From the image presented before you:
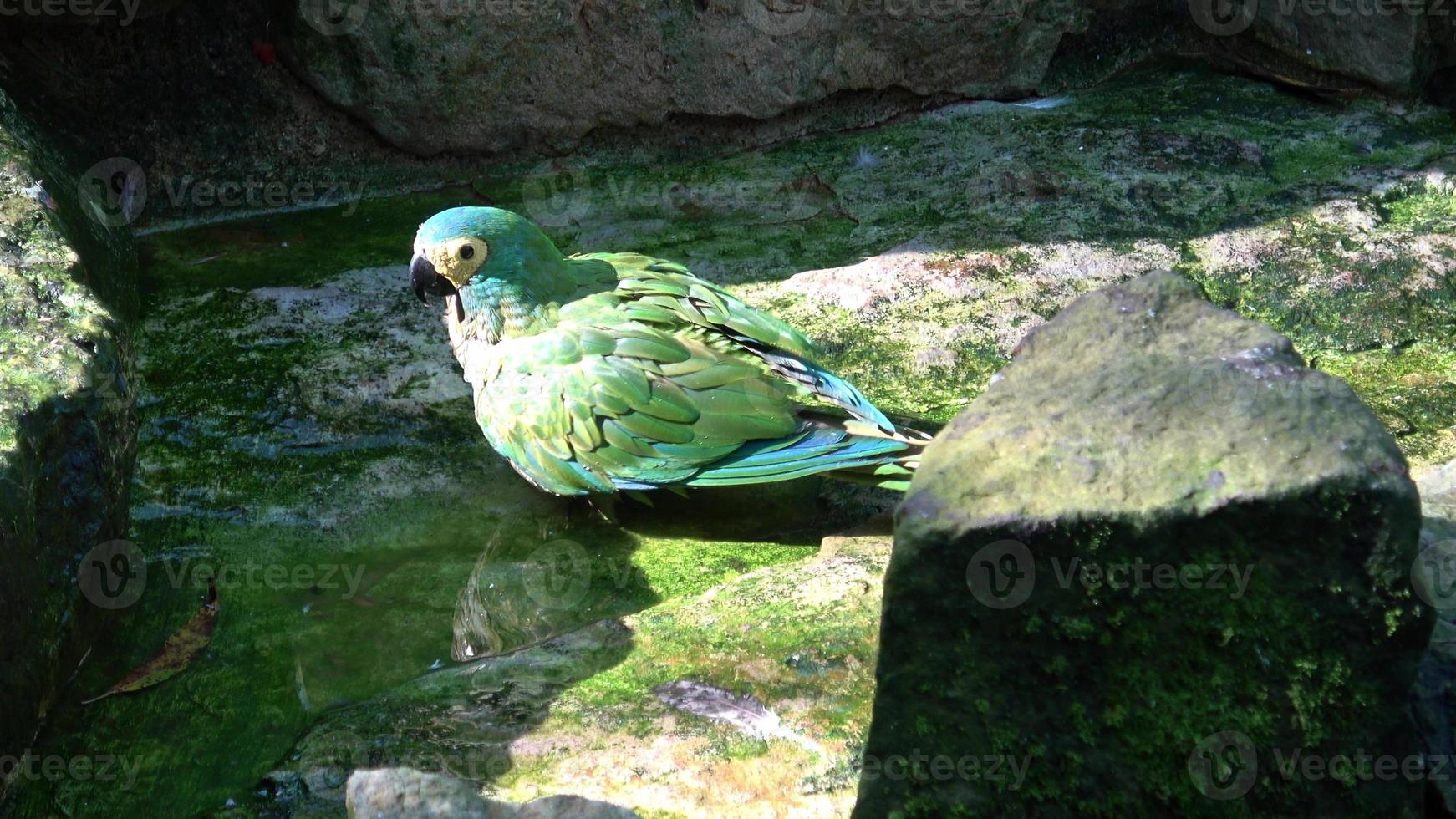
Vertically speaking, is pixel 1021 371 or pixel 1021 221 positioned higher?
pixel 1021 371

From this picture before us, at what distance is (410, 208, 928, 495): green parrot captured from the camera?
3.37 m

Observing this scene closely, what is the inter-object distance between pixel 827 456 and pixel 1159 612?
1.34 meters

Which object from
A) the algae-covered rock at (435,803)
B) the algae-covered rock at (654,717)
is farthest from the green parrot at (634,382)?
the algae-covered rock at (435,803)

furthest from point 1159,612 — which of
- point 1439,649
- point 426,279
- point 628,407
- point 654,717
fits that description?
point 426,279

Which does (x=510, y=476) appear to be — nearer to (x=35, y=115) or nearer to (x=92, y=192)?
(x=92, y=192)

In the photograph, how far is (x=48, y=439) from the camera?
2.93 m

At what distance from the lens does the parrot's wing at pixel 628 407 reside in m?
3.37

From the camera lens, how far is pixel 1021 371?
2418 millimetres

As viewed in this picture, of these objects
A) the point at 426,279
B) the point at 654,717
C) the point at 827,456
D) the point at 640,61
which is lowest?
the point at 654,717

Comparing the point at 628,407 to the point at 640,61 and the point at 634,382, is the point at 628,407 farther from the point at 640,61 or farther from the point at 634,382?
the point at 640,61

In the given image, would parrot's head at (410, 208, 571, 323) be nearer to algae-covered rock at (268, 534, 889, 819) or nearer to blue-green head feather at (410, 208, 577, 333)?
blue-green head feather at (410, 208, 577, 333)

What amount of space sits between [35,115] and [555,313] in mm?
2358

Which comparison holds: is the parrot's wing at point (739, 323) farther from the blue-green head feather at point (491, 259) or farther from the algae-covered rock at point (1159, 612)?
the algae-covered rock at point (1159, 612)

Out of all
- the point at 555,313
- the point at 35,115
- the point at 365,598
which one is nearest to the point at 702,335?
the point at 555,313
